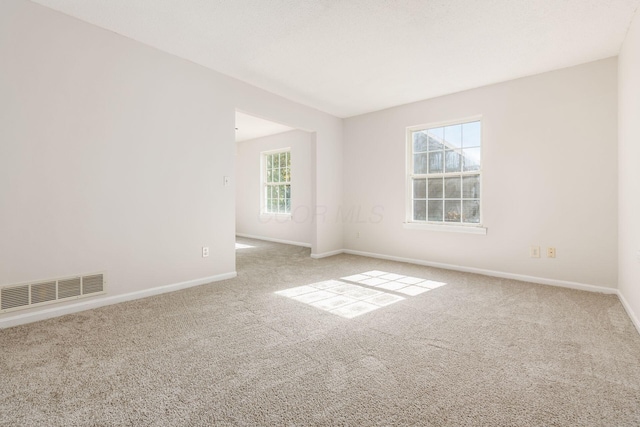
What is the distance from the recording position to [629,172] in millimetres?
2627

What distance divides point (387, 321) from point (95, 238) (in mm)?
2699

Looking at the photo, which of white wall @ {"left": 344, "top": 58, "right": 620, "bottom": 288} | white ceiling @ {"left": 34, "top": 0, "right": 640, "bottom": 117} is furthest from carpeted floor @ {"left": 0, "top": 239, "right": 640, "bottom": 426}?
white ceiling @ {"left": 34, "top": 0, "right": 640, "bottom": 117}

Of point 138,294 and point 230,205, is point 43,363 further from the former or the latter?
point 230,205

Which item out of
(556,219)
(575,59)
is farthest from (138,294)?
(575,59)

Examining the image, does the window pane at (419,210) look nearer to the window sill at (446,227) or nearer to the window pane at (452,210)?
the window sill at (446,227)

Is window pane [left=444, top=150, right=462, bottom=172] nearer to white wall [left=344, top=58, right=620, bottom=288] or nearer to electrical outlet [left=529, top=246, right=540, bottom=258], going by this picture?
white wall [left=344, top=58, right=620, bottom=288]

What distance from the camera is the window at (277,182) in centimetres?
699

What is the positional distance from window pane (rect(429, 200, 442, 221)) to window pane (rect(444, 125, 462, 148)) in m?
0.85

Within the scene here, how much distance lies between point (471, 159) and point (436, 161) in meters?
0.50

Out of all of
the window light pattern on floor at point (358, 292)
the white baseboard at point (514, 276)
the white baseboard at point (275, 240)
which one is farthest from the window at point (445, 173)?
the white baseboard at point (275, 240)

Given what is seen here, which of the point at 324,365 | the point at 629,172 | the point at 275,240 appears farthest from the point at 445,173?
the point at 275,240

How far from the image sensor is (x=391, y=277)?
386 cm

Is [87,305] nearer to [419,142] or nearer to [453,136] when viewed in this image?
[419,142]

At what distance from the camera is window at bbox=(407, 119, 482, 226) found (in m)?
4.16
